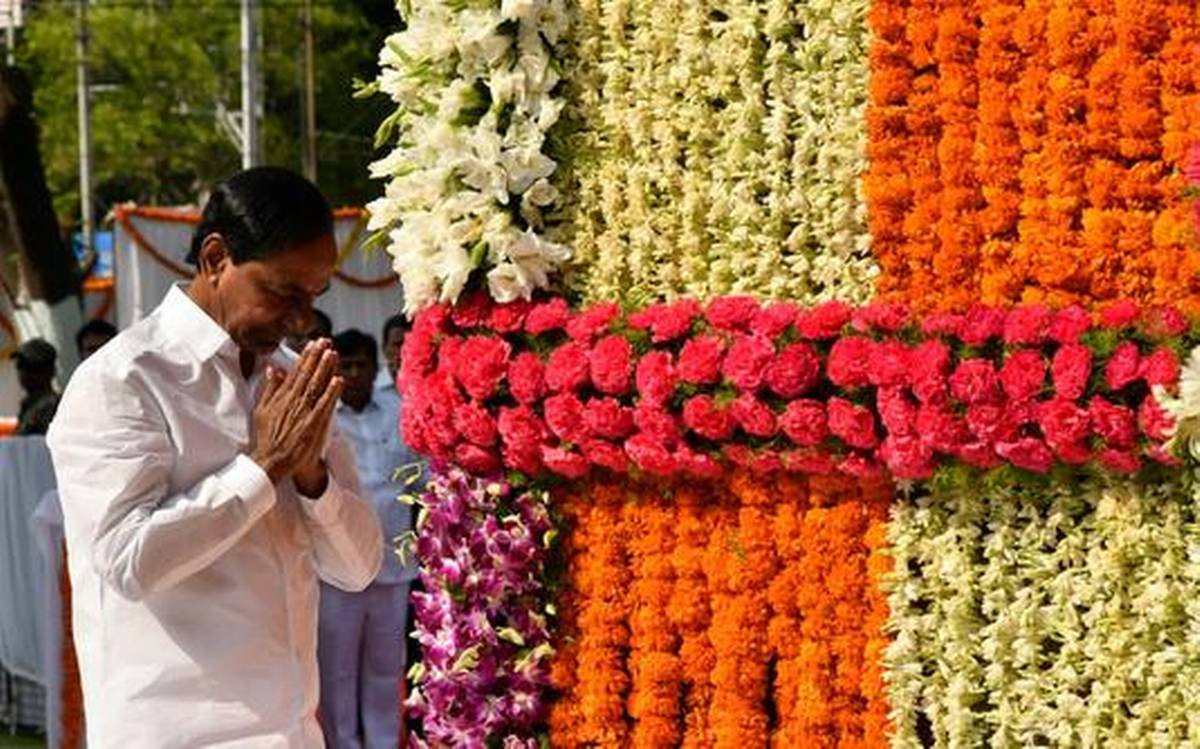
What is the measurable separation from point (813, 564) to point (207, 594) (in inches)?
72.0

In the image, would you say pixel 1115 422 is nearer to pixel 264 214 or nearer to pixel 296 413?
pixel 296 413

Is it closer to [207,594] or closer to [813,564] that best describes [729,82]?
[813,564]

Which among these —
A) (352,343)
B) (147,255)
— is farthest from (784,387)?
(147,255)

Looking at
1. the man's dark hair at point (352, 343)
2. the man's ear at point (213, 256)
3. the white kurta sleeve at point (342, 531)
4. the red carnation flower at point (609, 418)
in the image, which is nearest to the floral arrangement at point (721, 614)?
the red carnation flower at point (609, 418)

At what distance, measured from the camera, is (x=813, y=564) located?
5973 millimetres

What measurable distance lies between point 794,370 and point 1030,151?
2.46ft

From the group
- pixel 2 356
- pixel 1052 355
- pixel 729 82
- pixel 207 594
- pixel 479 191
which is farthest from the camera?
pixel 2 356

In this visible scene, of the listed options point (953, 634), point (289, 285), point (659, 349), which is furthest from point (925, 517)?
point (289, 285)

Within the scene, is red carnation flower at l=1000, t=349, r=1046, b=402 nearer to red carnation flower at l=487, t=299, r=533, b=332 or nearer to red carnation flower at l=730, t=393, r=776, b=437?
red carnation flower at l=730, t=393, r=776, b=437

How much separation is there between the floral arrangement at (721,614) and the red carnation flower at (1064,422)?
0.67 metres

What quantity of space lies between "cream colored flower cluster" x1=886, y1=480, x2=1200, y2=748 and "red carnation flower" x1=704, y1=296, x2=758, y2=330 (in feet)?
1.97

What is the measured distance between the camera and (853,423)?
564cm

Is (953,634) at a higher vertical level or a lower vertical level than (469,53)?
lower

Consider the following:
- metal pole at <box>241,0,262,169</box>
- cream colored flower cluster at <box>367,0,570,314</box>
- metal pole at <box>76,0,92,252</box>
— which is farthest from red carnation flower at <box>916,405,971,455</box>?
metal pole at <box>76,0,92,252</box>
